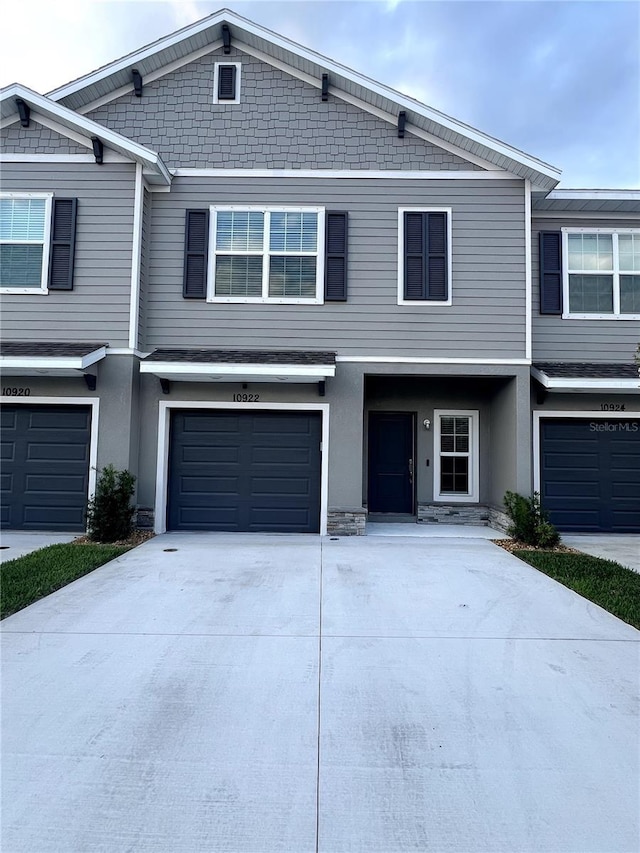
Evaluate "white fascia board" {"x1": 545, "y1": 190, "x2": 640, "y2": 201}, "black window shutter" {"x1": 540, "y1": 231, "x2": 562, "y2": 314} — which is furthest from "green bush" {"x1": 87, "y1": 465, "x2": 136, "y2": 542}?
"white fascia board" {"x1": 545, "y1": 190, "x2": 640, "y2": 201}

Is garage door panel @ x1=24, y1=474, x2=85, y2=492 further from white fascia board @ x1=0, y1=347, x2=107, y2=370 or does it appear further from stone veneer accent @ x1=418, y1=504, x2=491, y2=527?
stone veneer accent @ x1=418, y1=504, x2=491, y2=527

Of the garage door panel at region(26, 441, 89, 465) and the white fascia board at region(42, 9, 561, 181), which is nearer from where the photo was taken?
the white fascia board at region(42, 9, 561, 181)

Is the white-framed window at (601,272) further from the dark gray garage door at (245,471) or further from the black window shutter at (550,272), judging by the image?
the dark gray garage door at (245,471)

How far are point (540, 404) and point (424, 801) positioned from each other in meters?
7.77

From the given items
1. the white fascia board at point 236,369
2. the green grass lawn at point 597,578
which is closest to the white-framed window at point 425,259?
the white fascia board at point 236,369

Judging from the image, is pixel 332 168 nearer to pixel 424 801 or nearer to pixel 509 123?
pixel 424 801

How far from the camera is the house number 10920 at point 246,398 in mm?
8305

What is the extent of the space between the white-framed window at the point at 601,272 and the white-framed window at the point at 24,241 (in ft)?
28.8

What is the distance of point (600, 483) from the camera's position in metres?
8.98

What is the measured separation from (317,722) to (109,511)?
5.45 m

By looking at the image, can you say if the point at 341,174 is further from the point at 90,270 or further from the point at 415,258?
the point at 90,270

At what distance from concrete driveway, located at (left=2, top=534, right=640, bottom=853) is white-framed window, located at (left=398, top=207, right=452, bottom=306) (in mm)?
4938

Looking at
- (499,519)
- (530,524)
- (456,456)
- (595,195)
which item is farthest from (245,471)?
(595,195)

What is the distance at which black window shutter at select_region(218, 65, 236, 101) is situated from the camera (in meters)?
8.55
